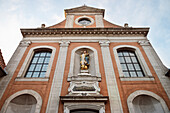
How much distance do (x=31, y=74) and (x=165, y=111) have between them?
957 centimetres

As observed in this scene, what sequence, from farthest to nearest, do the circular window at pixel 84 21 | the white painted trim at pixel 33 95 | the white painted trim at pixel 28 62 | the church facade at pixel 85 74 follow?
the circular window at pixel 84 21 → the white painted trim at pixel 28 62 → the church facade at pixel 85 74 → the white painted trim at pixel 33 95

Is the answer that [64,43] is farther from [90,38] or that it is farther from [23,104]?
[23,104]

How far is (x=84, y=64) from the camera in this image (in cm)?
1104

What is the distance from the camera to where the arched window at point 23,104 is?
27.6 ft

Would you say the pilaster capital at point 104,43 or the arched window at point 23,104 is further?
the pilaster capital at point 104,43

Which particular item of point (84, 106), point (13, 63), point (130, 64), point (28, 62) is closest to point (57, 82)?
point (84, 106)

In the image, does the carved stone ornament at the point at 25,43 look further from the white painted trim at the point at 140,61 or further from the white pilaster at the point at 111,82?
the white painted trim at the point at 140,61

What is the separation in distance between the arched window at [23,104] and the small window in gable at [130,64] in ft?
23.1

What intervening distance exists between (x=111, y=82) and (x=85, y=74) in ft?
6.59

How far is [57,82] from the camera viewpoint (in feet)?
30.7

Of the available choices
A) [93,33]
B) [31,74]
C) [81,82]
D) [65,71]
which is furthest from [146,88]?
[31,74]

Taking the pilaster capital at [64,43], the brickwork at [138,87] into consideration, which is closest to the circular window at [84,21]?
the pilaster capital at [64,43]

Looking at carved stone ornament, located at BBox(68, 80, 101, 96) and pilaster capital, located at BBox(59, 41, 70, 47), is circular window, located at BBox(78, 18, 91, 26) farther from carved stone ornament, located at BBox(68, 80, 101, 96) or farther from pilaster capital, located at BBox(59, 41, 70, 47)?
carved stone ornament, located at BBox(68, 80, 101, 96)

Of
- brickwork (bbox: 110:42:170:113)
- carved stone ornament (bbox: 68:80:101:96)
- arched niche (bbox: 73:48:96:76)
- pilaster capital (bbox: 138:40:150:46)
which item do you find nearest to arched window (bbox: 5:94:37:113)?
carved stone ornament (bbox: 68:80:101:96)
